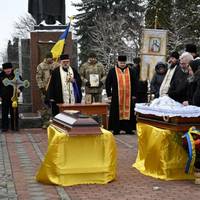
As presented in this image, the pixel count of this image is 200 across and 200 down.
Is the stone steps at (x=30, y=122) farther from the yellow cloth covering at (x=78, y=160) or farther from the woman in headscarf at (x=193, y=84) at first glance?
the yellow cloth covering at (x=78, y=160)

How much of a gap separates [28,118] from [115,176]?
6718 millimetres

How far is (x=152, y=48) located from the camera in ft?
39.2

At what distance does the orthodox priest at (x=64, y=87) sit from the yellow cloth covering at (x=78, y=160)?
190 inches

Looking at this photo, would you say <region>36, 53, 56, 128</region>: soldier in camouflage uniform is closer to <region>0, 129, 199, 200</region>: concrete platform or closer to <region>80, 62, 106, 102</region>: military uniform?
<region>80, 62, 106, 102</region>: military uniform

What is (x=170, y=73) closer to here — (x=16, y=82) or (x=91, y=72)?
(x=91, y=72)

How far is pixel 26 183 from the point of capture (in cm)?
729

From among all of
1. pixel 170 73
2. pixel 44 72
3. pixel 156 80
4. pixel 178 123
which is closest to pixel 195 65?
pixel 170 73

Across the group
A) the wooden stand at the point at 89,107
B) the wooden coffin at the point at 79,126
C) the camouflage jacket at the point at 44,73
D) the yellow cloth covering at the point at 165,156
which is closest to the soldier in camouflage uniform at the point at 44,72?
the camouflage jacket at the point at 44,73

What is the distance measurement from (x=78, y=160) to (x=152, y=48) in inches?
206

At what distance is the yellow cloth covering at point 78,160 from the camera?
7148mm

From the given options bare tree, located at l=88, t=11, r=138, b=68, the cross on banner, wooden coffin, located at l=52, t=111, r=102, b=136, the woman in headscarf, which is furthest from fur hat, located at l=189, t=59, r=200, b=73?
bare tree, located at l=88, t=11, r=138, b=68

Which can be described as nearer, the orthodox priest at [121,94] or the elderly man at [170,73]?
the elderly man at [170,73]

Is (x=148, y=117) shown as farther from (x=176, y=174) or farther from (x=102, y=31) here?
(x=102, y=31)

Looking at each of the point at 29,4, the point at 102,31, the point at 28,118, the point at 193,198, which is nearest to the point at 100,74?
the point at 28,118
